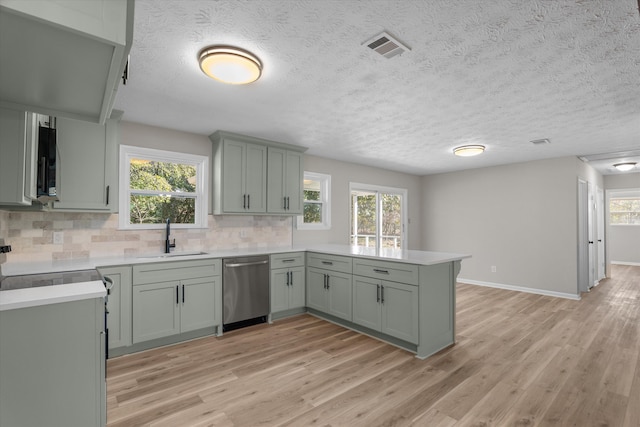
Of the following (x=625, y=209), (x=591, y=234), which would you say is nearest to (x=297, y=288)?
(x=591, y=234)

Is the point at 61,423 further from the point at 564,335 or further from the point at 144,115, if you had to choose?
the point at 564,335

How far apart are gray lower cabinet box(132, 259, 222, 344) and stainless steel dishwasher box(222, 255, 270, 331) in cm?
10

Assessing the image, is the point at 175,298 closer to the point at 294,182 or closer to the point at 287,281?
the point at 287,281

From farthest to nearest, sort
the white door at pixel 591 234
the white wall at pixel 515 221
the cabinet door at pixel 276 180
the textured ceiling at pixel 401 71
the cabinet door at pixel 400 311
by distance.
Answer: the white door at pixel 591 234
the white wall at pixel 515 221
the cabinet door at pixel 276 180
the cabinet door at pixel 400 311
the textured ceiling at pixel 401 71

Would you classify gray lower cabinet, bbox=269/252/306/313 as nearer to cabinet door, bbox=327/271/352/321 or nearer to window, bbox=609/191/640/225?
cabinet door, bbox=327/271/352/321

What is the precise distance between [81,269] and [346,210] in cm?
406

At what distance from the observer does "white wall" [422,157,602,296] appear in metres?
5.33

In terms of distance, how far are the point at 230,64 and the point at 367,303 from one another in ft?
8.79

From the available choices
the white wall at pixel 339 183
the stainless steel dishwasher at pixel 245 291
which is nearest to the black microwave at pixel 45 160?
the stainless steel dishwasher at pixel 245 291

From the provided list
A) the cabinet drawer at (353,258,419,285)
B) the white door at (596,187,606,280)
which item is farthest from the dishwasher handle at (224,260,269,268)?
the white door at (596,187,606,280)

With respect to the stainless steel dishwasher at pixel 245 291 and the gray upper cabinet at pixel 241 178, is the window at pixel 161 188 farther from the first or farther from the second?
the stainless steel dishwasher at pixel 245 291

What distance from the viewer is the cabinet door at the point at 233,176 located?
3.97 metres

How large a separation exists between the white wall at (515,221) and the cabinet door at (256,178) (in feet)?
14.7

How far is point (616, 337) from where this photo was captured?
350 cm
